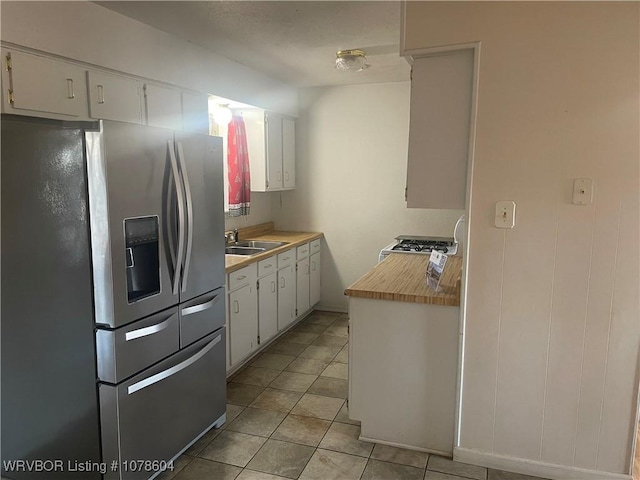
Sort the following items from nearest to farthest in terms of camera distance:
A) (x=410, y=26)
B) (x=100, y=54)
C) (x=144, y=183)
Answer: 1. (x=144, y=183)
2. (x=410, y=26)
3. (x=100, y=54)

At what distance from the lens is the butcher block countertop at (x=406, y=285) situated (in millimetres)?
2426

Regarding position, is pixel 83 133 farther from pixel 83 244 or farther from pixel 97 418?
pixel 97 418

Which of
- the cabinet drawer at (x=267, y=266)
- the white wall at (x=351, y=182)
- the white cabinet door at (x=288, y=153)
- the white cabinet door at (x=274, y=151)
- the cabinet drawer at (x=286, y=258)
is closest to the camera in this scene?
the cabinet drawer at (x=267, y=266)

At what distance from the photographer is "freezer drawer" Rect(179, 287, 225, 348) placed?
7.84ft

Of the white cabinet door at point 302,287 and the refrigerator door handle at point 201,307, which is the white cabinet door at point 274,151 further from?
the refrigerator door handle at point 201,307

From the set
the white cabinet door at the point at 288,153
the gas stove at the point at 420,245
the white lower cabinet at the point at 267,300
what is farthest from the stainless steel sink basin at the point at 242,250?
the gas stove at the point at 420,245

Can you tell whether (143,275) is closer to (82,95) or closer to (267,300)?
(82,95)

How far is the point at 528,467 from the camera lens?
91.4 inches

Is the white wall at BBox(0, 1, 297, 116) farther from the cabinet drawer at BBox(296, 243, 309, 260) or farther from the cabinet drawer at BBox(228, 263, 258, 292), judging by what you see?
the cabinet drawer at BBox(296, 243, 309, 260)

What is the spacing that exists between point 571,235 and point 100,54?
102 inches

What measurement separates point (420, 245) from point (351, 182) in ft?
3.88

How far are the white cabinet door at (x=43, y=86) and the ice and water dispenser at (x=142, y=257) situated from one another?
0.77 metres

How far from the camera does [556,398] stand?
225cm

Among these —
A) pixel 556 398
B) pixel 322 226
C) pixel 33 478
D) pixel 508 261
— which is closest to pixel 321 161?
pixel 322 226
